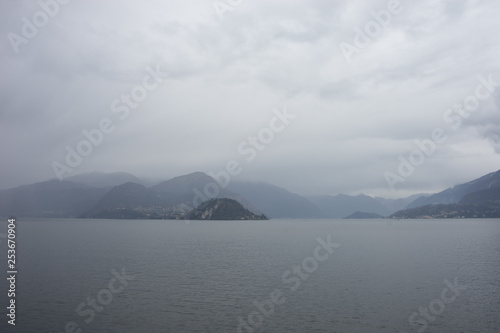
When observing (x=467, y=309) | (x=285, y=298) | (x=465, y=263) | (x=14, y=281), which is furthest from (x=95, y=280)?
(x=465, y=263)

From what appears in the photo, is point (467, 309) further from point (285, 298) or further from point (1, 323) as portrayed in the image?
point (1, 323)

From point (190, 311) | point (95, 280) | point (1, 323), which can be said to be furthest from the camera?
point (95, 280)

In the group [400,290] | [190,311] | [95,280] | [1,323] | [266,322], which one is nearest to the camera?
[1,323]

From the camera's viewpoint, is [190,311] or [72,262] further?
[72,262]

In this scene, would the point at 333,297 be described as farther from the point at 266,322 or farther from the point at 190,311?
the point at 190,311

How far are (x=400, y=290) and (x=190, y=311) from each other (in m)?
38.9

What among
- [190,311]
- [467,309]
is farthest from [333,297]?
[190,311]

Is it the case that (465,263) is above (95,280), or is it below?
below

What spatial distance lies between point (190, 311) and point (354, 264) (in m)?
57.3

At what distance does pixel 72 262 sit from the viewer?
306 feet

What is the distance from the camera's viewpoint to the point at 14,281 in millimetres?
65688

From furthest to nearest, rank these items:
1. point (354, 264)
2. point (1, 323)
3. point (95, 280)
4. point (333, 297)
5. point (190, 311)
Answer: point (354, 264), point (95, 280), point (333, 297), point (190, 311), point (1, 323)

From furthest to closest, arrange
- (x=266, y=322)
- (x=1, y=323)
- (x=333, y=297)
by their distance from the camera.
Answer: (x=333, y=297) < (x=266, y=322) < (x=1, y=323)

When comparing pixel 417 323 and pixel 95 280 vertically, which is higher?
pixel 95 280
